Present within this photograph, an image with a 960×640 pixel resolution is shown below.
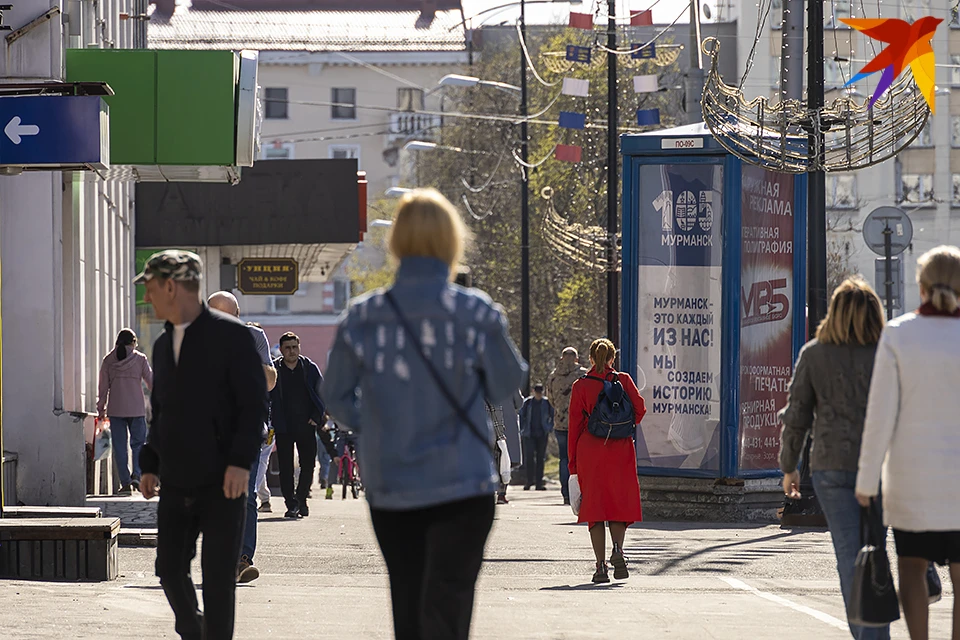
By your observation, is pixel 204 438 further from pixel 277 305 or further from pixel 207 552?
pixel 277 305

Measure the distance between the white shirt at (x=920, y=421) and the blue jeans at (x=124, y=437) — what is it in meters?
13.4

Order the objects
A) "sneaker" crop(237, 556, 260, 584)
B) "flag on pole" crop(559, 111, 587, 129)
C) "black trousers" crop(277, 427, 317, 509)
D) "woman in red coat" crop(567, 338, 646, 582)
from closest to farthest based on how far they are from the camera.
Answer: "sneaker" crop(237, 556, 260, 584) → "woman in red coat" crop(567, 338, 646, 582) → "black trousers" crop(277, 427, 317, 509) → "flag on pole" crop(559, 111, 587, 129)

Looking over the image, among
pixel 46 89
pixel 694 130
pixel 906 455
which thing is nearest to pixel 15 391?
pixel 46 89

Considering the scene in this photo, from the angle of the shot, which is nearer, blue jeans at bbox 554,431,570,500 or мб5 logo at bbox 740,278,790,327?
мб5 logo at bbox 740,278,790,327

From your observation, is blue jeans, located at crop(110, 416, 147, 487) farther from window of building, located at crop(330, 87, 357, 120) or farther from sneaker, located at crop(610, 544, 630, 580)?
window of building, located at crop(330, 87, 357, 120)

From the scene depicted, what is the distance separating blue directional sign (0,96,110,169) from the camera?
1257cm

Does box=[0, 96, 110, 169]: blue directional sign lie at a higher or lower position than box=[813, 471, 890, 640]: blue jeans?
higher

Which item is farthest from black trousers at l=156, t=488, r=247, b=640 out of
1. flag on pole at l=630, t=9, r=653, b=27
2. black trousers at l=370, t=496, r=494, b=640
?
flag on pole at l=630, t=9, r=653, b=27

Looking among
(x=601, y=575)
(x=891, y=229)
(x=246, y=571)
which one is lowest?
(x=601, y=575)

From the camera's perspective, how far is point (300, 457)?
17.1 m

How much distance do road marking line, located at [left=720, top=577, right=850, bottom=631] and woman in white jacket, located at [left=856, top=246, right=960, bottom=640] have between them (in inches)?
86.1

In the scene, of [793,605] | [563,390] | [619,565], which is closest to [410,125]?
[563,390]

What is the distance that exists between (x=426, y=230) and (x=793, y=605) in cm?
567

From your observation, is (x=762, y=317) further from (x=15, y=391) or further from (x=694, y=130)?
(x=15, y=391)
